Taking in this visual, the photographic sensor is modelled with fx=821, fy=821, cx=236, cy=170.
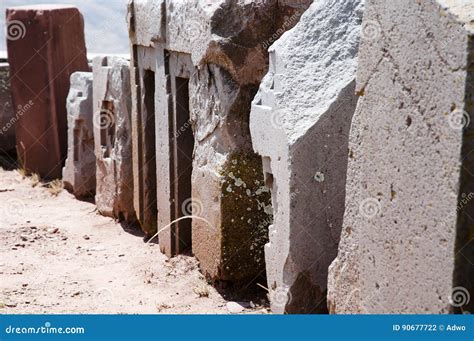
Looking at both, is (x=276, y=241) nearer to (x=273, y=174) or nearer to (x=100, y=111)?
(x=273, y=174)

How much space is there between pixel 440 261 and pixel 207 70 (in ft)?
9.36

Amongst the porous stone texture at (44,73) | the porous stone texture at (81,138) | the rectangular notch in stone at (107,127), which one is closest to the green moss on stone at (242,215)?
the rectangular notch in stone at (107,127)

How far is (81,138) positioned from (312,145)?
5.05m

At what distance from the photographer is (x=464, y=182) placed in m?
2.66

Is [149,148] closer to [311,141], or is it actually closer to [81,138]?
[81,138]

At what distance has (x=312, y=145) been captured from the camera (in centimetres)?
394

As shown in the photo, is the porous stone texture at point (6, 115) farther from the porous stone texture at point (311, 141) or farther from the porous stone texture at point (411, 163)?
the porous stone texture at point (411, 163)

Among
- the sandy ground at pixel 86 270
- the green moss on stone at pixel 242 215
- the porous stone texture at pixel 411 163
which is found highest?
the porous stone texture at pixel 411 163

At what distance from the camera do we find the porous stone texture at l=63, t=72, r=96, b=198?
27.8 feet

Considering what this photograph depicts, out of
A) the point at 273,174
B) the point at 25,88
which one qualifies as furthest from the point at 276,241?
the point at 25,88

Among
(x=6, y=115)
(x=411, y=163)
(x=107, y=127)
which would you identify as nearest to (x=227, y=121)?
(x=411, y=163)

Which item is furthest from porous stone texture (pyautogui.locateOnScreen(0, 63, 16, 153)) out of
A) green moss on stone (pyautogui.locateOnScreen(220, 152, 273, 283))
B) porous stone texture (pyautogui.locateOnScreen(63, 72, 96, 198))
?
green moss on stone (pyautogui.locateOnScreen(220, 152, 273, 283))

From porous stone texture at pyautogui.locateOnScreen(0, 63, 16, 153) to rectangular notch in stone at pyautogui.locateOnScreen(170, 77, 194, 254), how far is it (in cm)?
506

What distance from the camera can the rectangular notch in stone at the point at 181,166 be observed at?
5.96 meters
